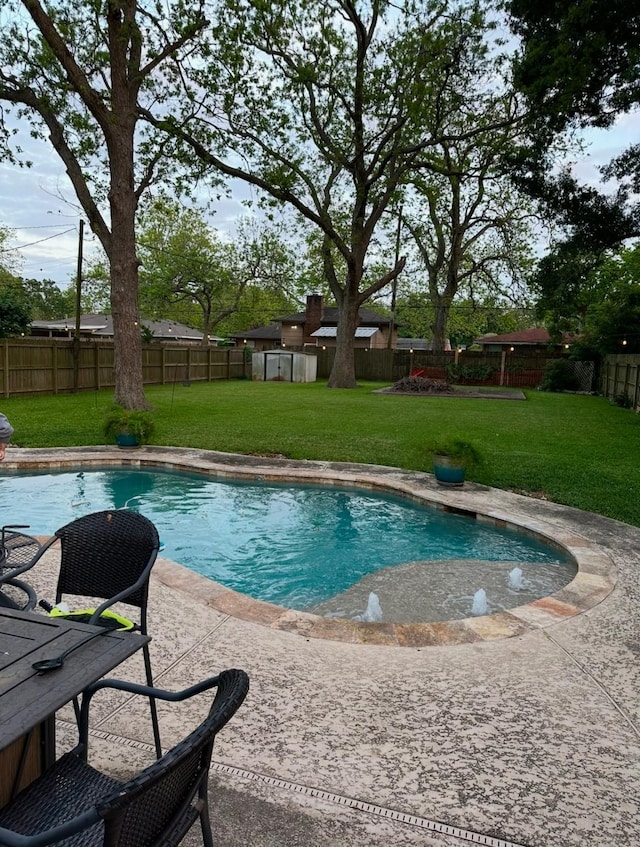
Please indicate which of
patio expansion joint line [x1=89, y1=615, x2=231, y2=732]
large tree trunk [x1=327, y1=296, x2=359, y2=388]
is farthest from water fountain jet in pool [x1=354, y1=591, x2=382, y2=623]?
large tree trunk [x1=327, y1=296, x2=359, y2=388]

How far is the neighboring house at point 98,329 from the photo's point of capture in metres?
28.1

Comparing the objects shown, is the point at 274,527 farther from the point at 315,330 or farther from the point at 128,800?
the point at 315,330

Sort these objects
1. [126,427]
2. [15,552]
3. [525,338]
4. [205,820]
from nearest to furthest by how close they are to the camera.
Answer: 1. [205,820]
2. [15,552]
3. [126,427]
4. [525,338]

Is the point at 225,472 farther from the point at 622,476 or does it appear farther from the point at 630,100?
the point at 630,100

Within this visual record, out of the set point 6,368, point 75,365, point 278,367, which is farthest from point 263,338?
point 6,368

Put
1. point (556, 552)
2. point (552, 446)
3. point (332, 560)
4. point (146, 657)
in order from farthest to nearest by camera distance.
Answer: point (552, 446) < point (332, 560) < point (556, 552) < point (146, 657)

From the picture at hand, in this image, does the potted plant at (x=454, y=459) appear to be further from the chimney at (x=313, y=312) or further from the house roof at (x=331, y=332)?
the chimney at (x=313, y=312)

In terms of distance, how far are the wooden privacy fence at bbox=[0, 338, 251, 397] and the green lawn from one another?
90 cm

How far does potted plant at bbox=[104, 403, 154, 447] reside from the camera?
8.67 metres

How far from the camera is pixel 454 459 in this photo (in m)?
6.83

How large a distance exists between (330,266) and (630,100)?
14.8 metres

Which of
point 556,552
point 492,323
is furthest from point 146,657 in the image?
point 492,323

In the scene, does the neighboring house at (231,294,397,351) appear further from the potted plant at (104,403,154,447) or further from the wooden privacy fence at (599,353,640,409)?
the potted plant at (104,403,154,447)

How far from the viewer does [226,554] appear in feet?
17.9
